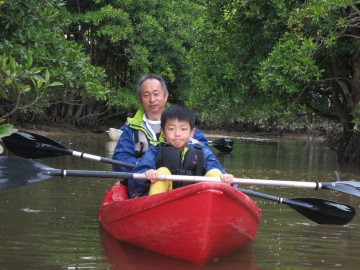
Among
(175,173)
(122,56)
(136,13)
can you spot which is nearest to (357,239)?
(175,173)

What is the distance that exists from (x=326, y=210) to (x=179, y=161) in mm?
1428

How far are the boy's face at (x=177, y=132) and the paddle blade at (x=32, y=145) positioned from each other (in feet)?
7.04

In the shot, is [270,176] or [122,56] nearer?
[270,176]

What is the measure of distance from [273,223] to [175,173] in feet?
5.99

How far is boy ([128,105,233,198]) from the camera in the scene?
15.9ft

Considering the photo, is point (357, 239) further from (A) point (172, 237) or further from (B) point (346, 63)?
(B) point (346, 63)

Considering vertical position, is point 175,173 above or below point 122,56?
below

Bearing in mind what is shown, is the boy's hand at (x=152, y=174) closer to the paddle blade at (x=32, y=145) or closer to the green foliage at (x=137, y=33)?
the paddle blade at (x=32, y=145)

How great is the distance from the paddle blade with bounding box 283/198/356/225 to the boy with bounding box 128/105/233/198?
950mm

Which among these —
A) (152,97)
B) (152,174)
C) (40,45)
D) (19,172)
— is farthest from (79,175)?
(40,45)

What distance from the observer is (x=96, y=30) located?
22.5 meters

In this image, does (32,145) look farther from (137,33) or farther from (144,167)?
(137,33)

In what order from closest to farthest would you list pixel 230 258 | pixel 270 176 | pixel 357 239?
pixel 230 258 → pixel 357 239 → pixel 270 176

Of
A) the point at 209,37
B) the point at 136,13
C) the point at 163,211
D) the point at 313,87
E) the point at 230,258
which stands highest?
the point at 136,13
